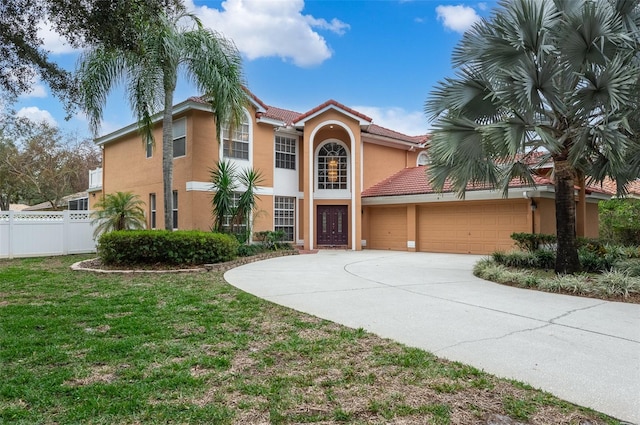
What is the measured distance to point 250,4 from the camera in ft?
31.4

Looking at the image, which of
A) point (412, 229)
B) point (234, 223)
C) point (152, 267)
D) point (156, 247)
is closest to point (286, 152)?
point (234, 223)

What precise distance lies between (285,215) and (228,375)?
52.9 ft

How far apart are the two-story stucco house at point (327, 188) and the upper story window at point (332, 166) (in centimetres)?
5

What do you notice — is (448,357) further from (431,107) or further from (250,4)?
(250,4)

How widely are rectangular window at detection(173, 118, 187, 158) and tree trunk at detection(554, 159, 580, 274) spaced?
13.8m

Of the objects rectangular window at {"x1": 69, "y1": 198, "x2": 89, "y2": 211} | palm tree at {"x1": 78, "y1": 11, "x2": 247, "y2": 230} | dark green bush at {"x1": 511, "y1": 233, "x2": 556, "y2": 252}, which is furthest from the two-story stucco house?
rectangular window at {"x1": 69, "y1": 198, "x2": 89, "y2": 211}

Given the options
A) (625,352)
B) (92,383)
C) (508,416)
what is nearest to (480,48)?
(625,352)

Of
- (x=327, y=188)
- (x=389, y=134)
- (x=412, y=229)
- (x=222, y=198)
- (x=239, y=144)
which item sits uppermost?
(x=389, y=134)

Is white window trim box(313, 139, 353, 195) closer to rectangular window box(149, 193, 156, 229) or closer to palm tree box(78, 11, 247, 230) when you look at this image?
palm tree box(78, 11, 247, 230)

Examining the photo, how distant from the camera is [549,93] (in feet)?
29.1

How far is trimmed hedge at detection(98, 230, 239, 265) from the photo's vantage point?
11586 mm

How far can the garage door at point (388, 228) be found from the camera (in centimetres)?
2050

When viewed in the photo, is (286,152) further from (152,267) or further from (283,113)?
(152,267)

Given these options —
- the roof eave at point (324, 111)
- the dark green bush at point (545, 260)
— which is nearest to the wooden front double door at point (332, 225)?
the roof eave at point (324, 111)
